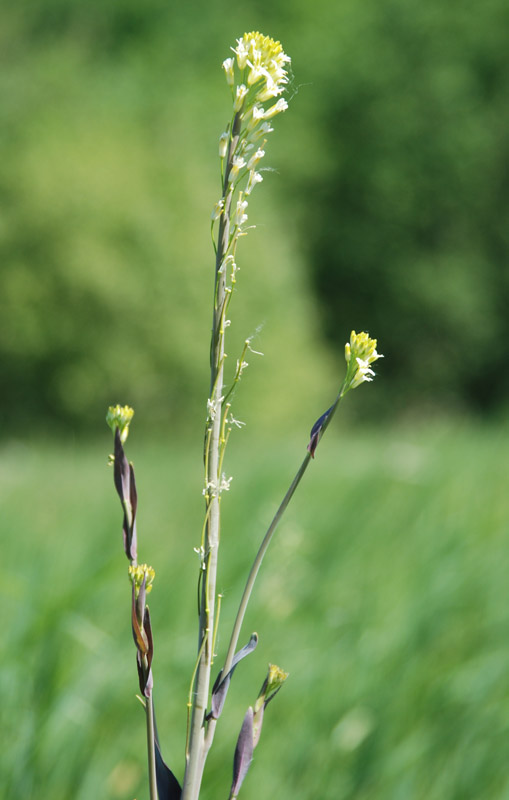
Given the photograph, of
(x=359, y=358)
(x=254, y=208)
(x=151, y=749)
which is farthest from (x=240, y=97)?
(x=254, y=208)

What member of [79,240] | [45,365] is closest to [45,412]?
[45,365]

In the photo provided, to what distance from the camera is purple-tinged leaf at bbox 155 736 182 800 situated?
566mm

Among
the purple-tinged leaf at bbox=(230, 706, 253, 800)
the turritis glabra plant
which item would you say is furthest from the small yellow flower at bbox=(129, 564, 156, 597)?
the purple-tinged leaf at bbox=(230, 706, 253, 800)

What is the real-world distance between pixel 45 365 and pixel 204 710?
13989 mm

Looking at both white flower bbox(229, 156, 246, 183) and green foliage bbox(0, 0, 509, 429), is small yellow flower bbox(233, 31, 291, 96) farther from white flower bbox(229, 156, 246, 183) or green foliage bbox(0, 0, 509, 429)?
green foliage bbox(0, 0, 509, 429)

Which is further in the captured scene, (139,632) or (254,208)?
(254,208)

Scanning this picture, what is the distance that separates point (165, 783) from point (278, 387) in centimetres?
1568

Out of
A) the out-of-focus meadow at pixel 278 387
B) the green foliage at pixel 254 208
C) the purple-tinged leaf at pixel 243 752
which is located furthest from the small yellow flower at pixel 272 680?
the green foliage at pixel 254 208

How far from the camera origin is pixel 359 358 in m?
0.54

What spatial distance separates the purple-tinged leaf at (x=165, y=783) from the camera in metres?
0.57

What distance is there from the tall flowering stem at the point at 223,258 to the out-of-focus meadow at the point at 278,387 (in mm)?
54

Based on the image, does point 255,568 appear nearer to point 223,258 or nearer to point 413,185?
point 223,258

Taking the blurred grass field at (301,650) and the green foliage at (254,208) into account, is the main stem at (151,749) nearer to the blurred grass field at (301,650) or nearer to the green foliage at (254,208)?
the blurred grass field at (301,650)

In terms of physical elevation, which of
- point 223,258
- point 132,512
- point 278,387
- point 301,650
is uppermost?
point 278,387
